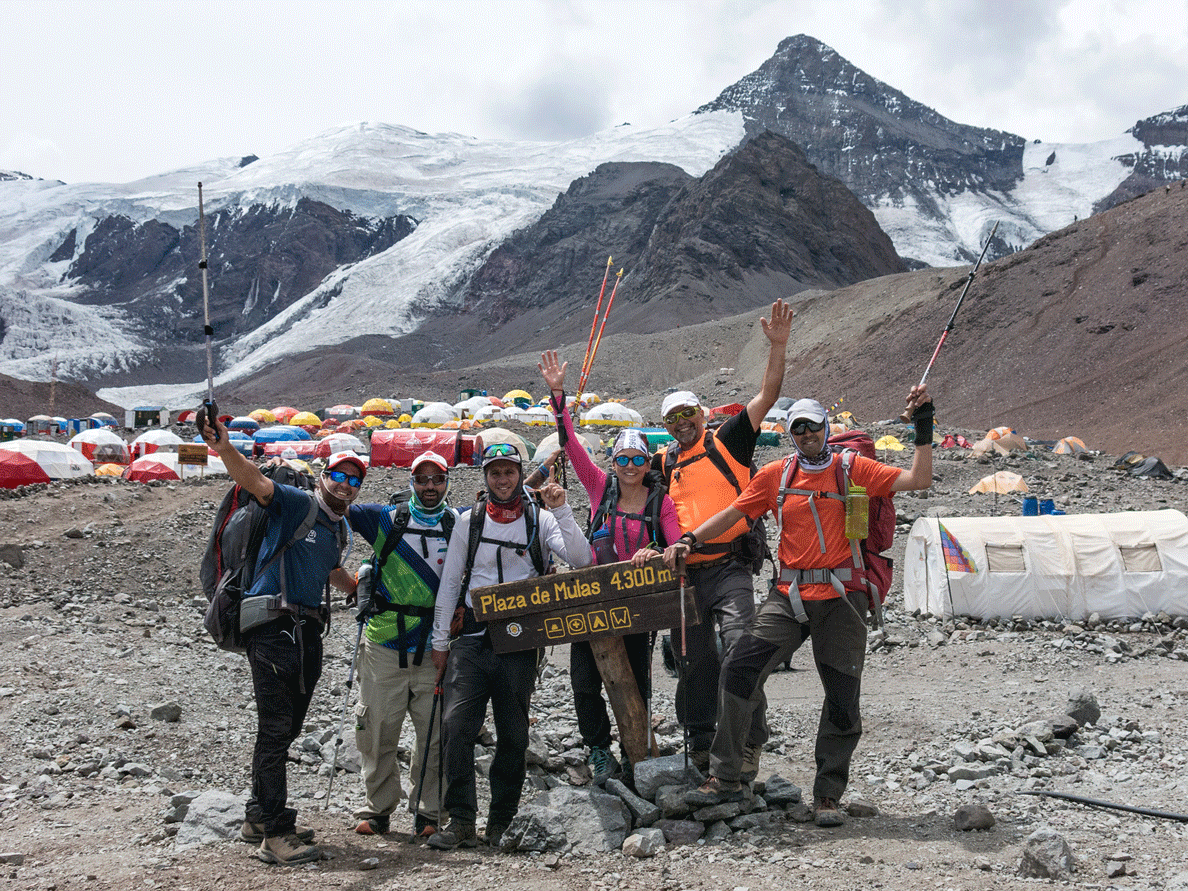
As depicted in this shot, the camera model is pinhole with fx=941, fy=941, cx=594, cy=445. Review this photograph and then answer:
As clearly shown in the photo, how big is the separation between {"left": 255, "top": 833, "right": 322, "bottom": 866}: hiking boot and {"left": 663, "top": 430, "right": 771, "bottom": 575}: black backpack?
2366mm

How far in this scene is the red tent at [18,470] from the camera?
2709 centimetres

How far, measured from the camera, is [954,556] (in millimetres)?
11742

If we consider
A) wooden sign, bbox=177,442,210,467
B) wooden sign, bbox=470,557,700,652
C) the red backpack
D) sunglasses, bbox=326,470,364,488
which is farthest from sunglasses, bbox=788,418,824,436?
wooden sign, bbox=177,442,210,467

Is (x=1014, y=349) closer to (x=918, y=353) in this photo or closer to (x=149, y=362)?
(x=918, y=353)

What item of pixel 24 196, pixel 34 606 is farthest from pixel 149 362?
pixel 34 606

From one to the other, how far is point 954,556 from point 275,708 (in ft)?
31.0

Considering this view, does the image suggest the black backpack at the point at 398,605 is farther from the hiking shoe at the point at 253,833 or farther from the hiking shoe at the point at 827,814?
the hiking shoe at the point at 827,814

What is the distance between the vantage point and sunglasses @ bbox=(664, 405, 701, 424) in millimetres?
5238

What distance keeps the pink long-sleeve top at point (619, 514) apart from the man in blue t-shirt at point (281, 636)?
130 cm

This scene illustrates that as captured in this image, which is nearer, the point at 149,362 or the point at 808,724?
the point at 808,724

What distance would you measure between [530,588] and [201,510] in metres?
16.1

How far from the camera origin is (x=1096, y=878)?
12.6 feet

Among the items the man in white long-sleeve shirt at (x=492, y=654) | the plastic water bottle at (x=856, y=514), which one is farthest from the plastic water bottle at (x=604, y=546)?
the plastic water bottle at (x=856, y=514)

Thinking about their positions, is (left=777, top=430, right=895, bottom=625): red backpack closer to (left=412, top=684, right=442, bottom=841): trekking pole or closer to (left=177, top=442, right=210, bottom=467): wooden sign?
(left=412, top=684, right=442, bottom=841): trekking pole
